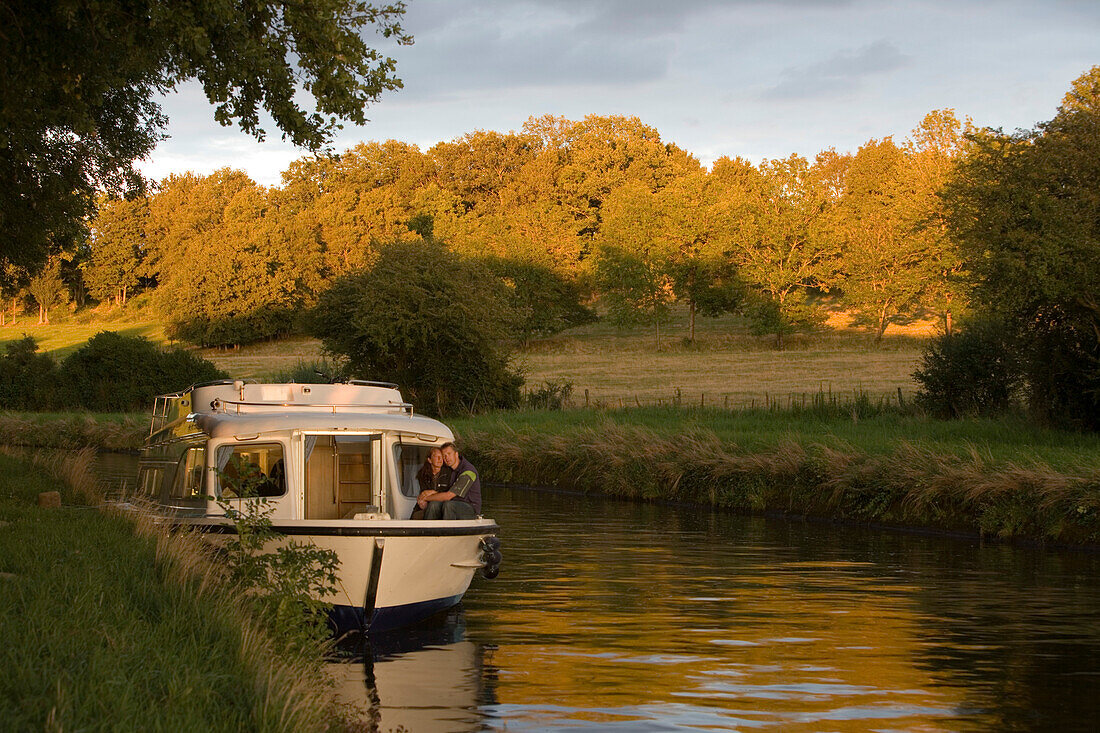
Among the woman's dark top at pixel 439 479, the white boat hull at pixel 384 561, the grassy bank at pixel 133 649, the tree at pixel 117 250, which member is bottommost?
the white boat hull at pixel 384 561

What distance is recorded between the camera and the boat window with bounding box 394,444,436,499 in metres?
17.5

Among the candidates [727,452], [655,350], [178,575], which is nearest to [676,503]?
[727,452]

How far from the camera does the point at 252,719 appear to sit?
7520 mm

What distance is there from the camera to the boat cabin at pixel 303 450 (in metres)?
16.3

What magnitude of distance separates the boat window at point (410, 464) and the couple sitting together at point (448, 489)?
255 mm

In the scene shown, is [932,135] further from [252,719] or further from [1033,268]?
[252,719]

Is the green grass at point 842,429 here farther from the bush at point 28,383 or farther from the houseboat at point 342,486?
the bush at point 28,383

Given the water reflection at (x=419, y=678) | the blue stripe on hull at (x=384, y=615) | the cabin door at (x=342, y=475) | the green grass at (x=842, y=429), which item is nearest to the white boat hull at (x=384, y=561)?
the blue stripe on hull at (x=384, y=615)

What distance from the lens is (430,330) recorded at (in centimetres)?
4900

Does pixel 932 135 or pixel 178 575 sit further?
pixel 932 135

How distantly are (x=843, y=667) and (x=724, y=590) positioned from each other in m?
5.01

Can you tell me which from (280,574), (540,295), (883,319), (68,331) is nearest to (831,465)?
A: (280,574)

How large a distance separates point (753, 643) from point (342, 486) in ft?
21.0

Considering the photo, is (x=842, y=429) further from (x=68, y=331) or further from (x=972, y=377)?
(x=68, y=331)
